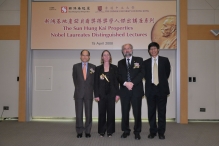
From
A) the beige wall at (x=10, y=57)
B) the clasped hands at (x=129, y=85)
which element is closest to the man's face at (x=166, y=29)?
the clasped hands at (x=129, y=85)

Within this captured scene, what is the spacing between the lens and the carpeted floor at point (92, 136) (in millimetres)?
3561

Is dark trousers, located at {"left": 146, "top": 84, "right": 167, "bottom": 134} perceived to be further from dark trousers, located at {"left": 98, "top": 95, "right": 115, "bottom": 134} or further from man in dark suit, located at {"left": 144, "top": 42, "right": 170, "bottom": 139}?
dark trousers, located at {"left": 98, "top": 95, "right": 115, "bottom": 134}

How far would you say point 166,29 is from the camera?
5.27m

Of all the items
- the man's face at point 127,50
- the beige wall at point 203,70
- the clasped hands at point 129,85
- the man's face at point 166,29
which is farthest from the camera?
the beige wall at point 203,70

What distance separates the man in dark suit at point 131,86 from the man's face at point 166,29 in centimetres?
176

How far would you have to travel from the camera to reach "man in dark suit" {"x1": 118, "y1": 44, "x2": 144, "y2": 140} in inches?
148

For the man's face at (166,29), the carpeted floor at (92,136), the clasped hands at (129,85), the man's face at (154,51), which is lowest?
the carpeted floor at (92,136)

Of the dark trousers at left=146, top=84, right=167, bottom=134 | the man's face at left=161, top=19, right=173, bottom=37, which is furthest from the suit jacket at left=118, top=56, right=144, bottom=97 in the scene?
the man's face at left=161, top=19, right=173, bottom=37

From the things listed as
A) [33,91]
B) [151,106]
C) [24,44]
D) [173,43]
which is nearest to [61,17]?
[24,44]

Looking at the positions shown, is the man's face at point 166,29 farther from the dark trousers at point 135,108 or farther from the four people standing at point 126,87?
the dark trousers at point 135,108

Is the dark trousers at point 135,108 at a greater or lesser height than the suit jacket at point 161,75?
lesser

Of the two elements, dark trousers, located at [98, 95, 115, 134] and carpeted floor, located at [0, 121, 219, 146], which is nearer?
carpeted floor, located at [0, 121, 219, 146]

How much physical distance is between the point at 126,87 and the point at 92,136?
1101 mm

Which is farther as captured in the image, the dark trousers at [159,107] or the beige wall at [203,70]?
the beige wall at [203,70]
